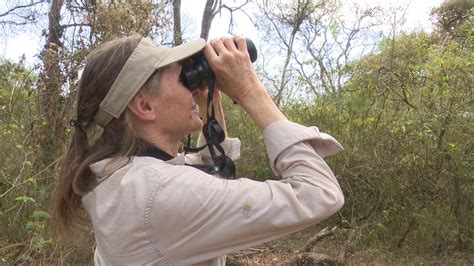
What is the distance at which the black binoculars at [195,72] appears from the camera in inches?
50.9

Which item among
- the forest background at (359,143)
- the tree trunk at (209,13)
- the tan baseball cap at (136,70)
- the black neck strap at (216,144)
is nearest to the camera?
the tan baseball cap at (136,70)

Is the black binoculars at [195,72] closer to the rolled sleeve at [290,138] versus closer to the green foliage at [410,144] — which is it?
the rolled sleeve at [290,138]

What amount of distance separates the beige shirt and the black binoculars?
213mm

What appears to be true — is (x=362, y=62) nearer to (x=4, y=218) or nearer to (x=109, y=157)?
(x=4, y=218)

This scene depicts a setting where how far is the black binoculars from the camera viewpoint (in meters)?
1.29

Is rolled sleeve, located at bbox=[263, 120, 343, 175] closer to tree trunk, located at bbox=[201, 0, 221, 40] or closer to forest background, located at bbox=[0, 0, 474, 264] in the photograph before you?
forest background, located at bbox=[0, 0, 474, 264]

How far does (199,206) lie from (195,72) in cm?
34

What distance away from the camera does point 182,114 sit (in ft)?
4.27

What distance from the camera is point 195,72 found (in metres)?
1.29

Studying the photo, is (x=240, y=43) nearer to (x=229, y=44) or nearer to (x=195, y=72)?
(x=229, y=44)

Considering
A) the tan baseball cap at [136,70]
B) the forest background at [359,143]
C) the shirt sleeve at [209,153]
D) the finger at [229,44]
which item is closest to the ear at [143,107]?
the tan baseball cap at [136,70]

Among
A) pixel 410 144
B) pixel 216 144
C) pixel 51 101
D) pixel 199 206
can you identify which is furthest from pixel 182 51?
pixel 410 144

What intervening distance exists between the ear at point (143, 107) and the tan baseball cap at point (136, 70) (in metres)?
0.02

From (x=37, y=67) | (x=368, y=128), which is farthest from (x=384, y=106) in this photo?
(x=37, y=67)
